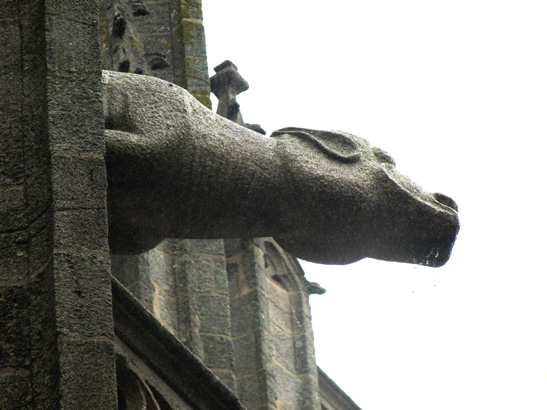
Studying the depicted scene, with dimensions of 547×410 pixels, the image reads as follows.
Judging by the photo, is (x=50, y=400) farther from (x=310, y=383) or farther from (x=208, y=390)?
(x=310, y=383)

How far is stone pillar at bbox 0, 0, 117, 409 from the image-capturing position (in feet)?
12.7

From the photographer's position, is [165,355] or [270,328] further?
[270,328]

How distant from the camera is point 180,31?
30.1 ft

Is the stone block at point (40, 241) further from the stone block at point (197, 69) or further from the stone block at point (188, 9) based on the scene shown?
the stone block at point (188, 9)

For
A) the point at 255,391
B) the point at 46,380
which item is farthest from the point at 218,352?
the point at 46,380

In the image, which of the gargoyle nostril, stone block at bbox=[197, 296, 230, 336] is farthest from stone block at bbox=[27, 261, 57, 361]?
stone block at bbox=[197, 296, 230, 336]

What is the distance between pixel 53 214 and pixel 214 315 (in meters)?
4.24

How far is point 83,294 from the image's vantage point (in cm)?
397

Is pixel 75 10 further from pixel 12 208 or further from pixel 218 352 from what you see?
pixel 218 352

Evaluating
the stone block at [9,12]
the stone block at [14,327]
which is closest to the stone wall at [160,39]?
the stone block at [9,12]

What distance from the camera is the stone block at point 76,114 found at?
4.24 meters

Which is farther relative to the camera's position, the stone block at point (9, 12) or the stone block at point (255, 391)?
the stone block at point (255, 391)

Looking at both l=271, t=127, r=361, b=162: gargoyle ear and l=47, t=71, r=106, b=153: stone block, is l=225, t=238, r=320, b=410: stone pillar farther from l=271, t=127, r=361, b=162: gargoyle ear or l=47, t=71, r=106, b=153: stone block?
l=47, t=71, r=106, b=153: stone block

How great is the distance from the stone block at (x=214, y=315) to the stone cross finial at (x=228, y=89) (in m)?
1.45
